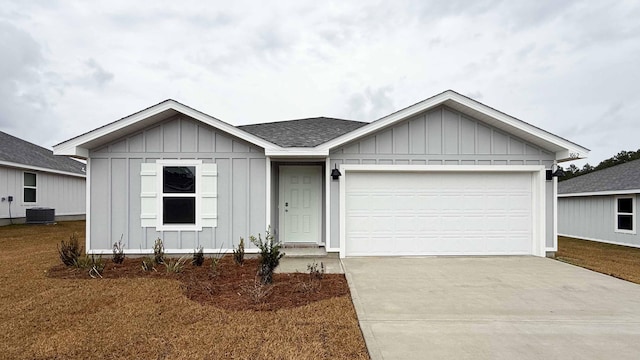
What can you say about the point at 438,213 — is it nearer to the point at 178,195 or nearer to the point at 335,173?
the point at 335,173

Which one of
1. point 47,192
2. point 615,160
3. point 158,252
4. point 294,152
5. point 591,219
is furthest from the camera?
point 615,160

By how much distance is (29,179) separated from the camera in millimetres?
17188

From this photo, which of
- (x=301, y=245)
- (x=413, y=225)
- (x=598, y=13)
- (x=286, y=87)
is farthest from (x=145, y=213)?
(x=598, y=13)

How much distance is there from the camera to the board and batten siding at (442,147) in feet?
29.0

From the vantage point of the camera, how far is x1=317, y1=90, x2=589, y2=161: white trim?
838 centimetres

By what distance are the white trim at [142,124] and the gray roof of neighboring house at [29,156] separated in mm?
10150

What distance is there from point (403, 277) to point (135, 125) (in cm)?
677

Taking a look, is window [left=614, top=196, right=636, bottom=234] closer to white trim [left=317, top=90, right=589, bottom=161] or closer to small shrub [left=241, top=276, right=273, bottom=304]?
white trim [left=317, top=90, right=589, bottom=161]

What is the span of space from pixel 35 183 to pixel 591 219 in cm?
2508

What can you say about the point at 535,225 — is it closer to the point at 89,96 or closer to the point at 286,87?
the point at 286,87

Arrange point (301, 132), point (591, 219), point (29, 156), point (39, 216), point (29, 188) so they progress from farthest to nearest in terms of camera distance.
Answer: point (29, 156), point (29, 188), point (39, 216), point (591, 219), point (301, 132)

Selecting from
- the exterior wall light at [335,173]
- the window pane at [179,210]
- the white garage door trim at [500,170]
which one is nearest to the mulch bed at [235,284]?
the window pane at [179,210]

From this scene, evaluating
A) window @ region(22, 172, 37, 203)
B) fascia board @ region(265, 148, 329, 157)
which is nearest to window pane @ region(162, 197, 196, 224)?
fascia board @ region(265, 148, 329, 157)

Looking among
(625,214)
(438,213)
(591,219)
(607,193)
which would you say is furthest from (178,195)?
(591,219)
